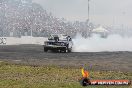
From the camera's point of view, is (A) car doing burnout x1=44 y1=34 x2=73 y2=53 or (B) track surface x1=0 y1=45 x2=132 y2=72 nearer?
(B) track surface x1=0 y1=45 x2=132 y2=72

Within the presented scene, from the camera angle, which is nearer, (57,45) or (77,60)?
(77,60)

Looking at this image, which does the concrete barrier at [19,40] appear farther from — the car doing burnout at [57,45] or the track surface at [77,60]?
the track surface at [77,60]

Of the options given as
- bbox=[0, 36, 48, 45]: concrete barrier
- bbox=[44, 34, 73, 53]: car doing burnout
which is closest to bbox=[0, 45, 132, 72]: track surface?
bbox=[44, 34, 73, 53]: car doing burnout

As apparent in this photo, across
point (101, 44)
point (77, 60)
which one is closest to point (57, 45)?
point (77, 60)

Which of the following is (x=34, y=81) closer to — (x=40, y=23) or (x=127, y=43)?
(x=127, y=43)

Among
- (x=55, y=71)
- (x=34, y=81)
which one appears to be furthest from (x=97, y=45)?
(x=34, y=81)

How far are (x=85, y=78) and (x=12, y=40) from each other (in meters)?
47.8

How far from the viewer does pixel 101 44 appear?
140 ft

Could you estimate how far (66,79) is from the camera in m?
11.4

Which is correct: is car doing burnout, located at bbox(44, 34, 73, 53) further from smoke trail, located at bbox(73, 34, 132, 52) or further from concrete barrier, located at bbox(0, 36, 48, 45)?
concrete barrier, located at bbox(0, 36, 48, 45)

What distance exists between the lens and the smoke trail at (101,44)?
124 feet

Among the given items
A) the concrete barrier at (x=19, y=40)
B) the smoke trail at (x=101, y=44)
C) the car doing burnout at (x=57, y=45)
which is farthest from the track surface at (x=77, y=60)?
the concrete barrier at (x=19, y=40)

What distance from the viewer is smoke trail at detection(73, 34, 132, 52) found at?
37.7 meters

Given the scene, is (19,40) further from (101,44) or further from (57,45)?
(57,45)
